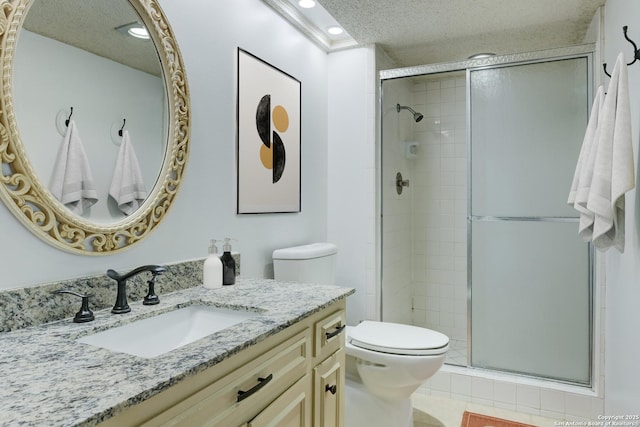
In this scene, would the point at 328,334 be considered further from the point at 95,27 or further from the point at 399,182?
the point at 399,182

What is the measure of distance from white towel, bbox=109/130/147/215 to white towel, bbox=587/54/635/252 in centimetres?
172

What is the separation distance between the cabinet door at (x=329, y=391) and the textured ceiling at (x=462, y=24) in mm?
1816

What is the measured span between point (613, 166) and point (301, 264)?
1.42 meters

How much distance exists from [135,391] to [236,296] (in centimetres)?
76

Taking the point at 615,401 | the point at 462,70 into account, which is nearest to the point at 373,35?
the point at 462,70

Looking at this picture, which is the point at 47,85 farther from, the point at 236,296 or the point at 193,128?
the point at 236,296

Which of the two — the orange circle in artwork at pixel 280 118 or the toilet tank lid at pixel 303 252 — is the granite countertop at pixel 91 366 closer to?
the toilet tank lid at pixel 303 252

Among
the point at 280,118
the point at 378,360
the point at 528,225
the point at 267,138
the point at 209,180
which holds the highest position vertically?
the point at 280,118

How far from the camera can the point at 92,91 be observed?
4.27ft

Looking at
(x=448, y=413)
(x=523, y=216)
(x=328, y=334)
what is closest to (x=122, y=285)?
(x=328, y=334)

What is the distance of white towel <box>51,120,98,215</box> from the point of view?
3.92 ft

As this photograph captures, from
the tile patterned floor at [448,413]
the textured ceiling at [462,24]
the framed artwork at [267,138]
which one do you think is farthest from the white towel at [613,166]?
the framed artwork at [267,138]

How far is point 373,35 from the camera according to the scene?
8.45ft

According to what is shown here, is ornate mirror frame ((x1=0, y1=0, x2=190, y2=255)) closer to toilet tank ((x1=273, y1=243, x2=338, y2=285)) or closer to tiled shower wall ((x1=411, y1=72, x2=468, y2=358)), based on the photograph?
toilet tank ((x1=273, y1=243, x2=338, y2=285))
